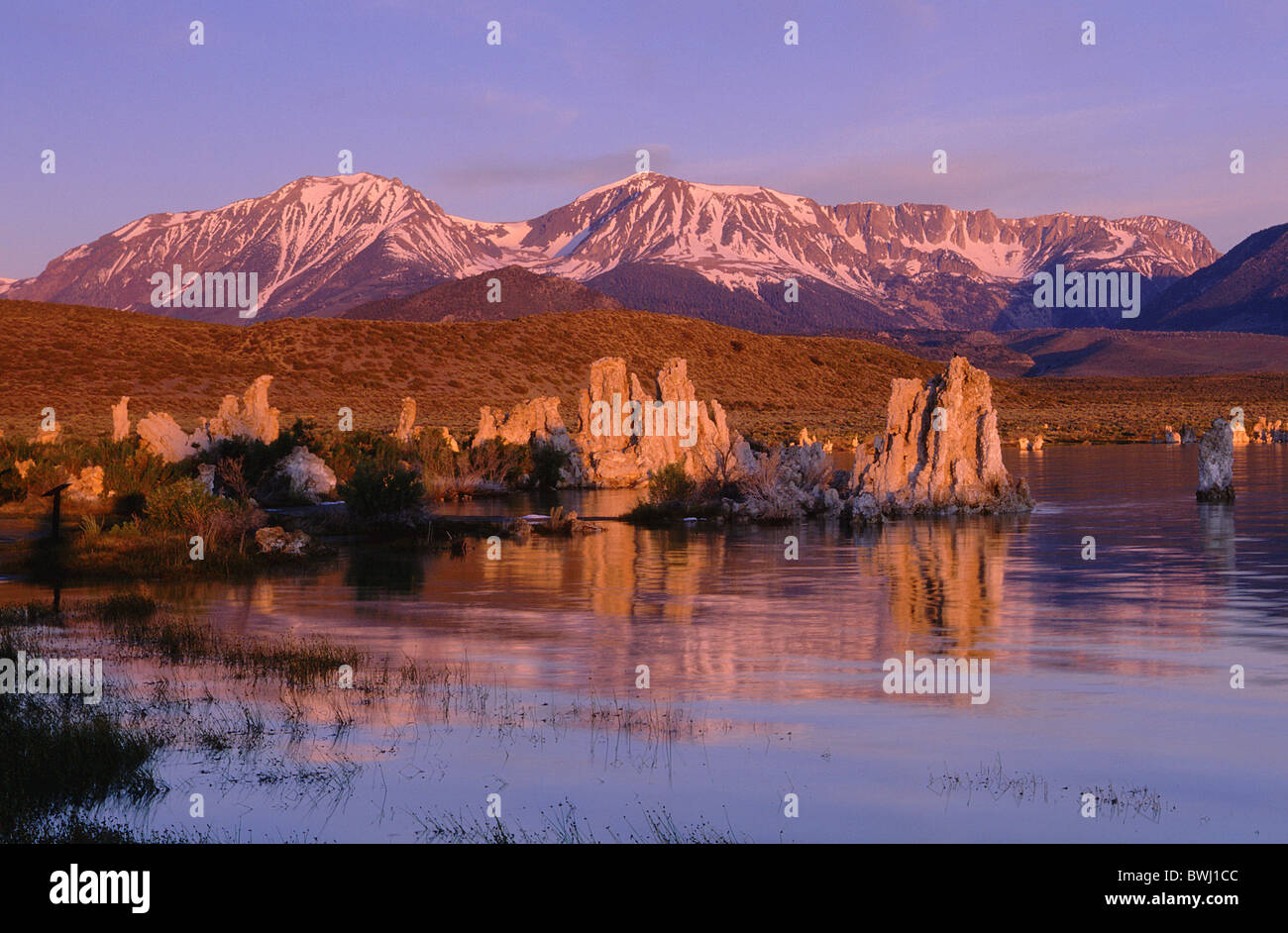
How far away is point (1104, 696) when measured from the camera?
11.8 m

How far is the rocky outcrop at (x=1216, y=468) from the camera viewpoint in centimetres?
3175

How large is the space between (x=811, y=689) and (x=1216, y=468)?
22.7 meters

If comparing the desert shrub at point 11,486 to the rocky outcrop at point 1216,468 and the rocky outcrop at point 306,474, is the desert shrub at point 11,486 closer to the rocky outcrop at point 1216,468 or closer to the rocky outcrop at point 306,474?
the rocky outcrop at point 306,474

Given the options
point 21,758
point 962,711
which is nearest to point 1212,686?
point 962,711

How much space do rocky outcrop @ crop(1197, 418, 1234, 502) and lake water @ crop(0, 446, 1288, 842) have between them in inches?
283

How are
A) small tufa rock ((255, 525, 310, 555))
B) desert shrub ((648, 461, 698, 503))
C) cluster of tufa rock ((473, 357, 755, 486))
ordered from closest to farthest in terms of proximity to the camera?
1. small tufa rock ((255, 525, 310, 555))
2. desert shrub ((648, 461, 698, 503))
3. cluster of tufa rock ((473, 357, 755, 486))

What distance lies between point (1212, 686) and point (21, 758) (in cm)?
928

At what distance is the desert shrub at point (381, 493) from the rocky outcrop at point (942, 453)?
897cm

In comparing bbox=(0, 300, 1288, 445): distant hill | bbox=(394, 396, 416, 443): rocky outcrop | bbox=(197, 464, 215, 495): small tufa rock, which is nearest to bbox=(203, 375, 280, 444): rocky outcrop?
bbox=(197, 464, 215, 495): small tufa rock

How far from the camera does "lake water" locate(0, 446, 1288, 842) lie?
8.60m

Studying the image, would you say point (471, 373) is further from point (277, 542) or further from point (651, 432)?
point (277, 542)

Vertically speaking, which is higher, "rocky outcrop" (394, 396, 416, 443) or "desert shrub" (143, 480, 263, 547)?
"rocky outcrop" (394, 396, 416, 443)

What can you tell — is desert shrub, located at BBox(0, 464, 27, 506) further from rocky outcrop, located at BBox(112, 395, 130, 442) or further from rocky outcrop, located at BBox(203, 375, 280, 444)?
rocky outcrop, located at BBox(112, 395, 130, 442)
